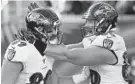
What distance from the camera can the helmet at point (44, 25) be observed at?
2.73m

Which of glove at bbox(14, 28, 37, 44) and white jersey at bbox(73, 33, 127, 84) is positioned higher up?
glove at bbox(14, 28, 37, 44)

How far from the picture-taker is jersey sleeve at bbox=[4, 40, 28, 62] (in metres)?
2.54

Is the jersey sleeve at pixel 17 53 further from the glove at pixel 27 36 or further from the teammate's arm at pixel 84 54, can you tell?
the teammate's arm at pixel 84 54

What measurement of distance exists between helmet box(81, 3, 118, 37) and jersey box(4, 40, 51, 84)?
1.58ft

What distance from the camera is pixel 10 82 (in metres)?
2.57

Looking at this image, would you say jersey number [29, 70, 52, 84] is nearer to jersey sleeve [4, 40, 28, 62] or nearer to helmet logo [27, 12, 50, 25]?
jersey sleeve [4, 40, 28, 62]

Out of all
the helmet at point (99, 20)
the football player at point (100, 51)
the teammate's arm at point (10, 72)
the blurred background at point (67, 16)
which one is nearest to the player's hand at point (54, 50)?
the football player at point (100, 51)

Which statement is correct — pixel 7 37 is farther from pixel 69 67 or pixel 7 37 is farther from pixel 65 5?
pixel 69 67

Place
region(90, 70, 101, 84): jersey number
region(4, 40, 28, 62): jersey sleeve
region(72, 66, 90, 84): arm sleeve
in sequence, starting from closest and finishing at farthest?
region(4, 40, 28, 62): jersey sleeve < region(90, 70, 101, 84): jersey number < region(72, 66, 90, 84): arm sleeve

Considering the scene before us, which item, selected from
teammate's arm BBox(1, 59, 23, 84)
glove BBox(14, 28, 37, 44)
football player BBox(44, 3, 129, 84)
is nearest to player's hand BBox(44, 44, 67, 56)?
football player BBox(44, 3, 129, 84)

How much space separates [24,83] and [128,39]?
Answer: 2.56m

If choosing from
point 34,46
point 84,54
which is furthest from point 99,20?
point 34,46

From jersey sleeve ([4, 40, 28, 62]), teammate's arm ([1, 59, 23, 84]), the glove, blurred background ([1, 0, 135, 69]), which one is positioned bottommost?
blurred background ([1, 0, 135, 69])

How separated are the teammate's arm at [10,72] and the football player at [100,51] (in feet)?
0.88
